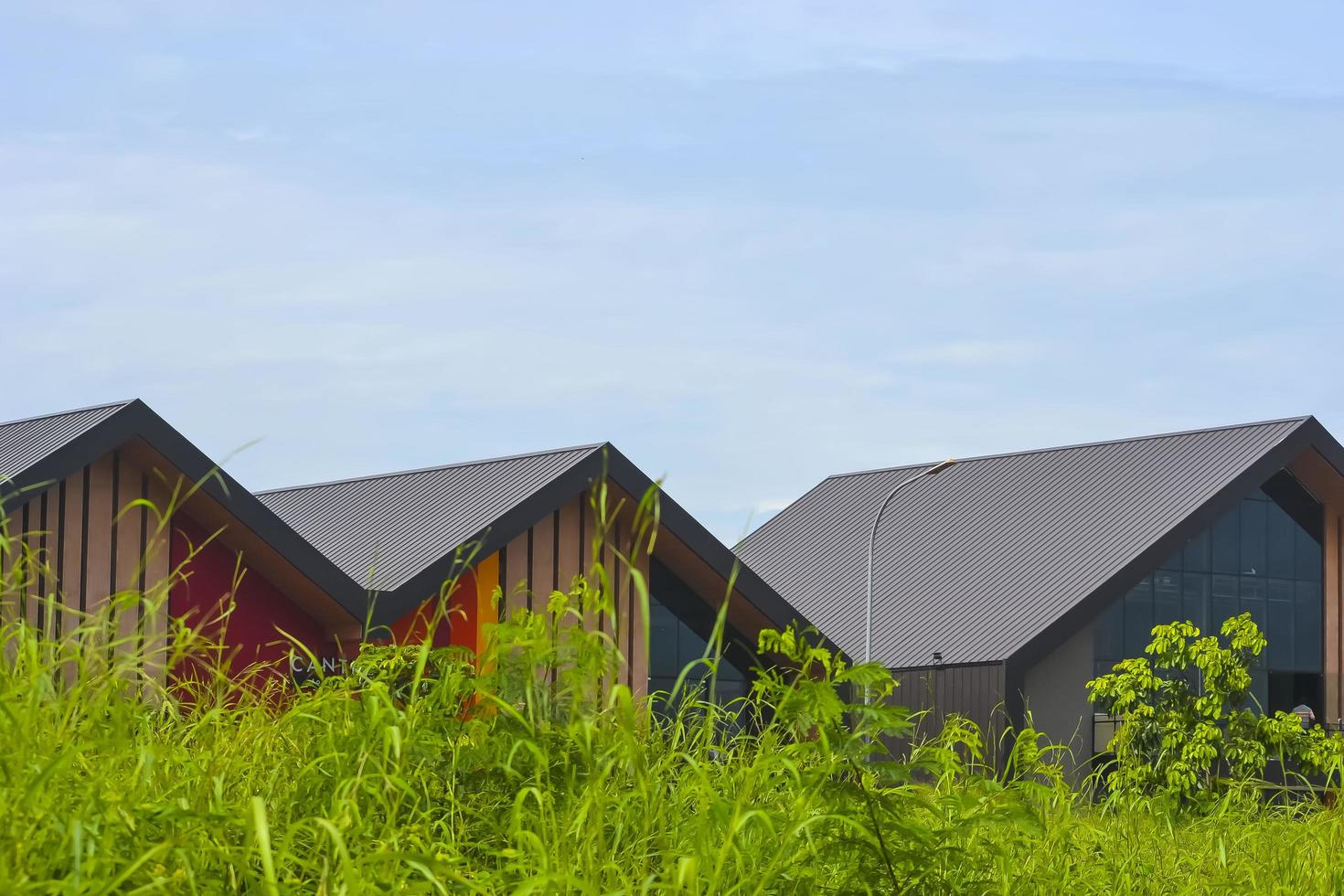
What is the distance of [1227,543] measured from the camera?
31.0 metres

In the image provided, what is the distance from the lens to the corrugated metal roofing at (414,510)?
20.7 metres

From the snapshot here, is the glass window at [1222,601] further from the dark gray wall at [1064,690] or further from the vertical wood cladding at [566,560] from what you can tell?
the vertical wood cladding at [566,560]

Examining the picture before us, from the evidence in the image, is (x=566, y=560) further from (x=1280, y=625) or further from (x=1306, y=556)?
(x=1306, y=556)

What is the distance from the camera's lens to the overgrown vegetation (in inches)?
166

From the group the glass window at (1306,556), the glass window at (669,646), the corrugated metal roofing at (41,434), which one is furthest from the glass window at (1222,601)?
the corrugated metal roofing at (41,434)

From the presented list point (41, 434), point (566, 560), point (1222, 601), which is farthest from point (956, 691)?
point (41, 434)

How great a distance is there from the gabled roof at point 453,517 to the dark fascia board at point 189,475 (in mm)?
570

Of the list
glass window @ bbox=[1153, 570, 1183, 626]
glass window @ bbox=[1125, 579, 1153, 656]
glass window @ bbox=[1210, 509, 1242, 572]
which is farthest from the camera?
glass window @ bbox=[1210, 509, 1242, 572]

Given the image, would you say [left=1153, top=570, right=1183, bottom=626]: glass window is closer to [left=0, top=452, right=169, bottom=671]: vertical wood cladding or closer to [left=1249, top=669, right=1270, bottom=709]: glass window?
[left=1249, top=669, right=1270, bottom=709]: glass window

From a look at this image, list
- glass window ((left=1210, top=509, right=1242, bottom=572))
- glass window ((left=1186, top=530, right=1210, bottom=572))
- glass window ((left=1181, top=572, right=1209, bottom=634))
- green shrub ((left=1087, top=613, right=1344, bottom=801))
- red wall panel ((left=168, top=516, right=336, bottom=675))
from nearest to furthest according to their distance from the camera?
green shrub ((left=1087, top=613, right=1344, bottom=801)) → red wall panel ((left=168, top=516, right=336, bottom=675)) → glass window ((left=1181, top=572, right=1209, bottom=634)) → glass window ((left=1186, top=530, right=1210, bottom=572)) → glass window ((left=1210, top=509, right=1242, bottom=572))

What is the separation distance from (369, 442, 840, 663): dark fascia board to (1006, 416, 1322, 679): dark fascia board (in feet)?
19.7

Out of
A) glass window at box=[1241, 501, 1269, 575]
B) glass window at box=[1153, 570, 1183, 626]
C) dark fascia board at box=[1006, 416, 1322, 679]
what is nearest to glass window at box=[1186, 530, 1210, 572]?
glass window at box=[1153, 570, 1183, 626]

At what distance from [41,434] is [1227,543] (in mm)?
21998

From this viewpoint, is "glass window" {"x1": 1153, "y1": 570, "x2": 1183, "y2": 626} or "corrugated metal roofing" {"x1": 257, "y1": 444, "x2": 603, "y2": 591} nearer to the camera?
"corrugated metal roofing" {"x1": 257, "y1": 444, "x2": 603, "y2": 591}
